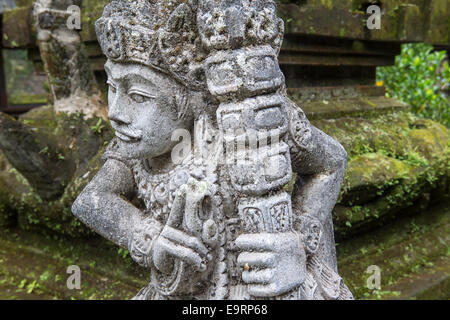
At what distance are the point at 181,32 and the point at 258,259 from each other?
2.69ft

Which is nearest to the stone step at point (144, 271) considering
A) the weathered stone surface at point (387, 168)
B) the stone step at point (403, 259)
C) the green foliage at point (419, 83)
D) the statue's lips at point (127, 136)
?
the stone step at point (403, 259)

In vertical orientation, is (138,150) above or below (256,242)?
above

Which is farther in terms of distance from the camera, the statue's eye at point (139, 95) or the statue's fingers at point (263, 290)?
Result: the statue's eye at point (139, 95)

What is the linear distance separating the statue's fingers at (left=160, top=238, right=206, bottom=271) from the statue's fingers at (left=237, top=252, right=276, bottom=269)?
158 millimetres

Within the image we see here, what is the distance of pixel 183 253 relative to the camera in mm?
1525

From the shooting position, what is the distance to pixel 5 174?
3.35 meters

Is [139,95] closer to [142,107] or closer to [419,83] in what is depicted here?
[142,107]

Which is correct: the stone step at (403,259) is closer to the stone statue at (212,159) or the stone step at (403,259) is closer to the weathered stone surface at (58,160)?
the stone statue at (212,159)

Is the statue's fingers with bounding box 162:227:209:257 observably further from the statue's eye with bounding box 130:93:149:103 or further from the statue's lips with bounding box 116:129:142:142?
the statue's eye with bounding box 130:93:149:103

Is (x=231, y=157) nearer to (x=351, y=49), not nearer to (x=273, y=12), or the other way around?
(x=273, y=12)

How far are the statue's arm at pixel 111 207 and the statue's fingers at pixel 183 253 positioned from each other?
0.63ft

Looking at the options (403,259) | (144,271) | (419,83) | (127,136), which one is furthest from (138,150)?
(419,83)

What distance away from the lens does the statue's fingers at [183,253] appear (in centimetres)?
153

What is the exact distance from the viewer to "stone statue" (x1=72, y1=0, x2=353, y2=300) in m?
1.43
